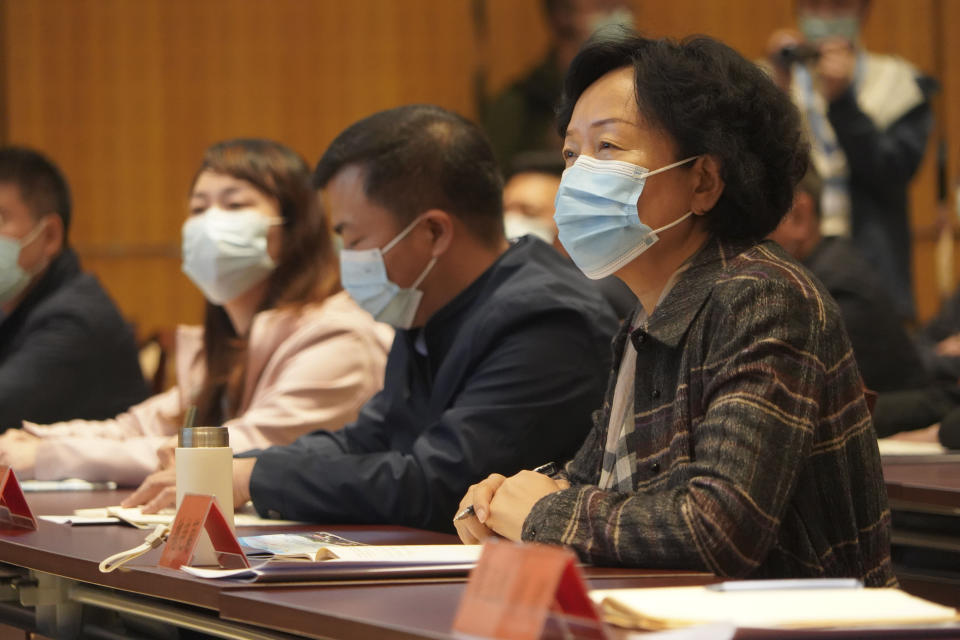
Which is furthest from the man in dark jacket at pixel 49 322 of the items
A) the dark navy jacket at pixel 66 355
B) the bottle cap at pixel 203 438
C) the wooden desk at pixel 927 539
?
the wooden desk at pixel 927 539

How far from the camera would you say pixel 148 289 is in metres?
6.79

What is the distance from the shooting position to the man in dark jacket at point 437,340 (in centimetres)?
228

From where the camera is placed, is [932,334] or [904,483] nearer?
[904,483]

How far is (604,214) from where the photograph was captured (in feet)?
6.29

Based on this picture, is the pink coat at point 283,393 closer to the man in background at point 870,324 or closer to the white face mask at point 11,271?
the white face mask at point 11,271

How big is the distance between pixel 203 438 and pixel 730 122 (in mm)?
840

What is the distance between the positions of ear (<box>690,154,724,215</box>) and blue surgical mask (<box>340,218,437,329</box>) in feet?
2.86

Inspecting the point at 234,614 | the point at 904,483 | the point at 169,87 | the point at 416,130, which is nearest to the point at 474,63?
the point at 169,87

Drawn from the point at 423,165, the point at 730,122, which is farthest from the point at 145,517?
the point at 730,122

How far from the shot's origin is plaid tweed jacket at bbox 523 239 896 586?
5.02ft

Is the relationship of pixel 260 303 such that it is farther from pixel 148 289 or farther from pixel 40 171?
pixel 148 289

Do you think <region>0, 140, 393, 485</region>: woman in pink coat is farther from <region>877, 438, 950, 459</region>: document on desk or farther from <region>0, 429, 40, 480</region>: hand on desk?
<region>877, 438, 950, 459</region>: document on desk

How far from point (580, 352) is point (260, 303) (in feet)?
4.39

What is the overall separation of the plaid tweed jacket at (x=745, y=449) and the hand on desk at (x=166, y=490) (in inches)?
32.1
